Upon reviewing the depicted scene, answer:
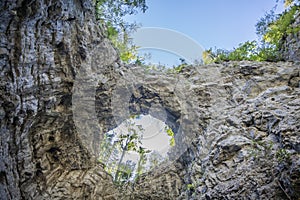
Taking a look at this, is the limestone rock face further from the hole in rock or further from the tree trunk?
the tree trunk

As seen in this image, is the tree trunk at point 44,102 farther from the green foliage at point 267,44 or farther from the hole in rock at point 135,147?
the green foliage at point 267,44

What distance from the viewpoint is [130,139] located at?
8859 millimetres

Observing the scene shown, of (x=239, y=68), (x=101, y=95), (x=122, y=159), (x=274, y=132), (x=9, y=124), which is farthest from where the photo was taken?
(x=122, y=159)

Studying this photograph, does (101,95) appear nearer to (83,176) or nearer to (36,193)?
(83,176)

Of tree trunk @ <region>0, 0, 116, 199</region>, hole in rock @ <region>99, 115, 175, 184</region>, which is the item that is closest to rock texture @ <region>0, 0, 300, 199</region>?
tree trunk @ <region>0, 0, 116, 199</region>

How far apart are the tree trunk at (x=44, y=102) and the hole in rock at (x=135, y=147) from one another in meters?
1.80

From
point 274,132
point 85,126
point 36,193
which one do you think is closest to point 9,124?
point 36,193

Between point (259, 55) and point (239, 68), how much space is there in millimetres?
1101

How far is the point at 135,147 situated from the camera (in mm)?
8711

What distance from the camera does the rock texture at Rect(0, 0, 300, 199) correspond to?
158 inches

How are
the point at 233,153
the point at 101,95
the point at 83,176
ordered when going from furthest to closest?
the point at 101,95 < the point at 83,176 < the point at 233,153

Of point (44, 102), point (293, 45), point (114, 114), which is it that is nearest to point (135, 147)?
point (114, 114)

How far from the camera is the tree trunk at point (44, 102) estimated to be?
4.00 m

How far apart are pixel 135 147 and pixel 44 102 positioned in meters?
4.70
